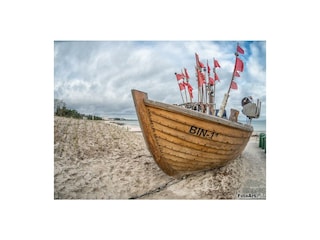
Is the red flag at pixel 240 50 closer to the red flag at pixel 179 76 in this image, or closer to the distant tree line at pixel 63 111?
the red flag at pixel 179 76

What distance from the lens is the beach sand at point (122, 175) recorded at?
11.5ft

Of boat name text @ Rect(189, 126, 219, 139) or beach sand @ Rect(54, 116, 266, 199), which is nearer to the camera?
boat name text @ Rect(189, 126, 219, 139)

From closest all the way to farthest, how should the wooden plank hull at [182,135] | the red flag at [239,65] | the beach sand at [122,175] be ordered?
the wooden plank hull at [182,135] → the beach sand at [122,175] → the red flag at [239,65]

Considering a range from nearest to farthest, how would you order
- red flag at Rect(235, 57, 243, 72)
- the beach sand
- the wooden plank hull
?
1. the wooden plank hull
2. the beach sand
3. red flag at Rect(235, 57, 243, 72)

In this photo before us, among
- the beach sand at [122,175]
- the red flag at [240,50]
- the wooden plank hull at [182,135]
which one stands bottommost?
the beach sand at [122,175]

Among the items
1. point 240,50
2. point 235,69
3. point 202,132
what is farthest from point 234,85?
point 202,132

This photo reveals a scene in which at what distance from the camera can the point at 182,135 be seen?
3213 millimetres

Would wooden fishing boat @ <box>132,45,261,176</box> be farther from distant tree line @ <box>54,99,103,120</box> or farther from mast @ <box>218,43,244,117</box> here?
distant tree line @ <box>54,99,103,120</box>

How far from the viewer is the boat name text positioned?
3216mm

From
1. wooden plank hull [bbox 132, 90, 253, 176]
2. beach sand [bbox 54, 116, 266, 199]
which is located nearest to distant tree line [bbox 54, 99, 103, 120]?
beach sand [bbox 54, 116, 266, 199]

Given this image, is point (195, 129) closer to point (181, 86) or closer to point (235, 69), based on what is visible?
point (181, 86)

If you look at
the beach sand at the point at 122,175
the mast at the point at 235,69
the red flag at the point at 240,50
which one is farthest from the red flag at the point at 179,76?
the beach sand at the point at 122,175

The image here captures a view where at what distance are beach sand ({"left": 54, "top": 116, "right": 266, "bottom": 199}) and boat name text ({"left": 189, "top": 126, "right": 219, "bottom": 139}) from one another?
0.58 metres
